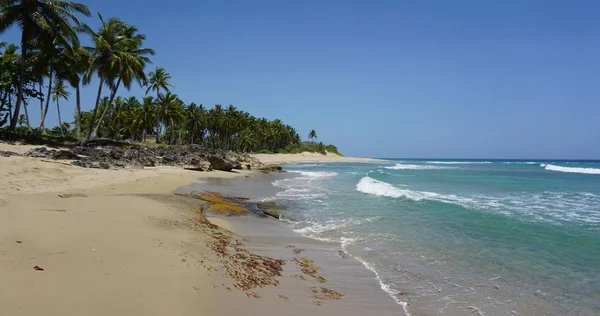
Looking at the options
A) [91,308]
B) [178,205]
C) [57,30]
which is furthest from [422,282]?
[57,30]

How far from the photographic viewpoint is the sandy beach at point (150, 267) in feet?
13.4

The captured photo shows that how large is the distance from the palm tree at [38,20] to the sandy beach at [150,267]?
2413 centimetres

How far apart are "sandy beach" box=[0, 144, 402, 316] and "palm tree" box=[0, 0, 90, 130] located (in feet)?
79.2

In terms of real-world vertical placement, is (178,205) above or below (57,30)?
below

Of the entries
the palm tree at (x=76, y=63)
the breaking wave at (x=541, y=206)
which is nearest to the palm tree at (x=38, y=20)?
the palm tree at (x=76, y=63)

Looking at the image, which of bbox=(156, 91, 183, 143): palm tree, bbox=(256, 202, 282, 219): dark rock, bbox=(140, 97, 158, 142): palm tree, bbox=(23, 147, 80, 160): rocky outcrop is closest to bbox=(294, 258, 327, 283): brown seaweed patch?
bbox=(256, 202, 282, 219): dark rock

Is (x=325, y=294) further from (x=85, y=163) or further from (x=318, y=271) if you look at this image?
(x=85, y=163)

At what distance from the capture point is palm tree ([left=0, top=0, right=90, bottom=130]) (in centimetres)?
2714

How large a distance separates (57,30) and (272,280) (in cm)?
3145

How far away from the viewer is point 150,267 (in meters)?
5.35

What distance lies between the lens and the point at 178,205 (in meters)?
11.7

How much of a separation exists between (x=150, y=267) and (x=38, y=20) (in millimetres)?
29176

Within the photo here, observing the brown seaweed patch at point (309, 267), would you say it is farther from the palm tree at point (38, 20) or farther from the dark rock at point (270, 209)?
the palm tree at point (38, 20)

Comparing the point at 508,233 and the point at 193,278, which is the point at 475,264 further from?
the point at 193,278
